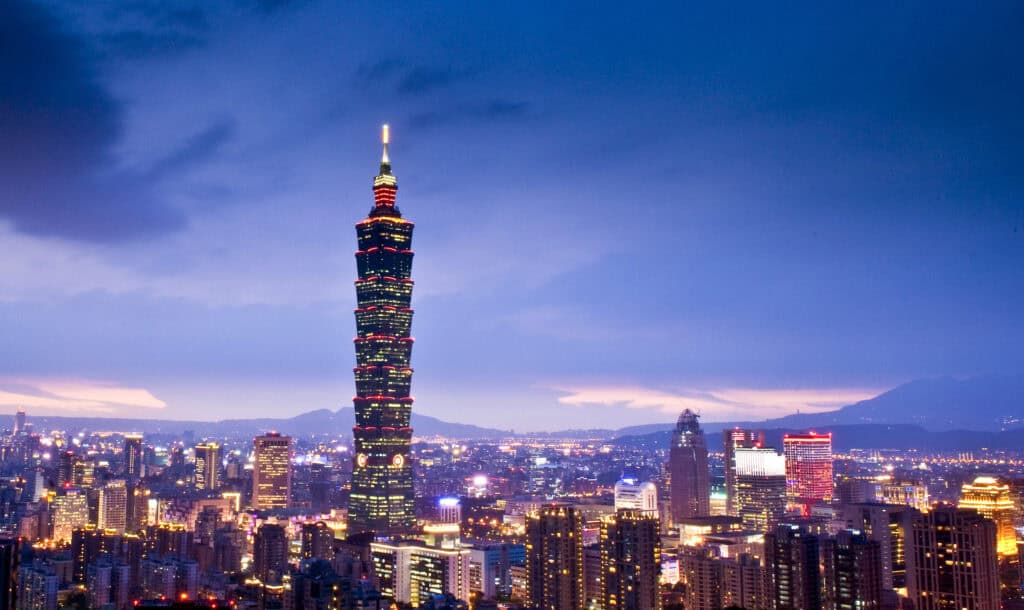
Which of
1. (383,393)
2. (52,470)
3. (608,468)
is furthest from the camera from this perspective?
(608,468)

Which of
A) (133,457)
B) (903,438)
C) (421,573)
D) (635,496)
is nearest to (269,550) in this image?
(421,573)

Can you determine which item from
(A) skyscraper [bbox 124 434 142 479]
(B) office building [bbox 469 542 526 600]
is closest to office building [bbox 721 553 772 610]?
(B) office building [bbox 469 542 526 600]

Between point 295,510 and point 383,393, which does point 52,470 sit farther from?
point 383,393

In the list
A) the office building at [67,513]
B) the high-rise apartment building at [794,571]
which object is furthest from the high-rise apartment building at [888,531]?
the office building at [67,513]

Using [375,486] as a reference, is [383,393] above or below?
above

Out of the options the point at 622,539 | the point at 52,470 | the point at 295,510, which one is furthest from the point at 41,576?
the point at 52,470

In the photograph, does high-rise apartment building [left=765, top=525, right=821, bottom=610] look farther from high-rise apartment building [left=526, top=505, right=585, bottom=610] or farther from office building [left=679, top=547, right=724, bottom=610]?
high-rise apartment building [left=526, top=505, right=585, bottom=610]

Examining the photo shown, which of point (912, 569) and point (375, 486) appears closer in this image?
point (912, 569)
